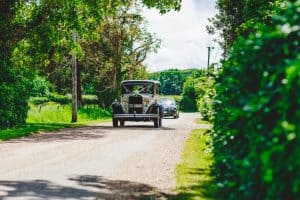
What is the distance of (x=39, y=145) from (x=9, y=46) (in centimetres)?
1209

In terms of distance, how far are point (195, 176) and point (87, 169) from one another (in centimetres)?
254

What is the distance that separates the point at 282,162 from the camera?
13.0 feet

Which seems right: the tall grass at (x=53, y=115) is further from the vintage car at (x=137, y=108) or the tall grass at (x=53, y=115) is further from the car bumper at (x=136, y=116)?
the car bumper at (x=136, y=116)

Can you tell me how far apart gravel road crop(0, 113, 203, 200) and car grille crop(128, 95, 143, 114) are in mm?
9967

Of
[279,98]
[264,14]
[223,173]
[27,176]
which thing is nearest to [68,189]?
[27,176]

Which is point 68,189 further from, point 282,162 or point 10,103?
point 10,103

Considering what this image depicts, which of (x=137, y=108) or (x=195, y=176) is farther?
(x=137, y=108)

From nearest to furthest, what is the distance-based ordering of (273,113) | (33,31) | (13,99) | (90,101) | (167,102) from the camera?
(273,113) → (13,99) → (33,31) → (167,102) → (90,101)

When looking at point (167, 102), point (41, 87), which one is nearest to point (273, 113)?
point (167, 102)

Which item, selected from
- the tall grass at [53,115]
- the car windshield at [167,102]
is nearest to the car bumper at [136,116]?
the tall grass at [53,115]

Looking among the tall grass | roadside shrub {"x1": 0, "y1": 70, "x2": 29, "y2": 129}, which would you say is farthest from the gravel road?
the tall grass

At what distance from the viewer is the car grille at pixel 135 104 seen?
29688 mm

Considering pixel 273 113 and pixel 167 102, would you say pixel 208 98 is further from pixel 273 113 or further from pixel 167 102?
pixel 167 102

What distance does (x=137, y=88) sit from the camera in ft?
102
